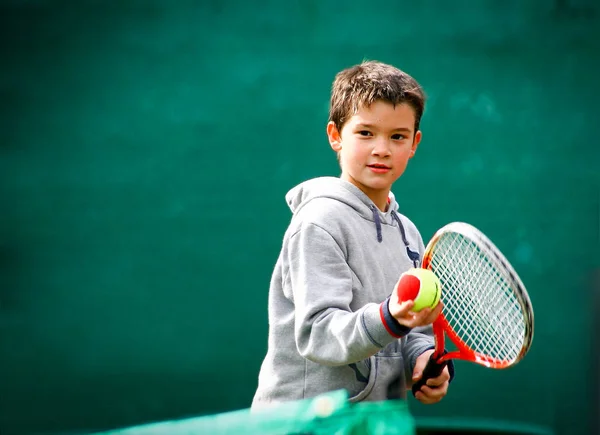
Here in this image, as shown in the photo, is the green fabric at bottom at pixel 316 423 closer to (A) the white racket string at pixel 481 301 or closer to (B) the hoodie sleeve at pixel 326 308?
(B) the hoodie sleeve at pixel 326 308

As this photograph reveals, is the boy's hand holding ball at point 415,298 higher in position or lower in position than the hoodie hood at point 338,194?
lower

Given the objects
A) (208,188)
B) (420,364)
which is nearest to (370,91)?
(420,364)

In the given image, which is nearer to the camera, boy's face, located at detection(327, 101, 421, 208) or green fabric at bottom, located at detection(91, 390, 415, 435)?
green fabric at bottom, located at detection(91, 390, 415, 435)

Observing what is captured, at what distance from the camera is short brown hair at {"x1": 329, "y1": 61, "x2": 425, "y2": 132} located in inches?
89.3

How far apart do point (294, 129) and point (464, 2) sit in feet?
3.54

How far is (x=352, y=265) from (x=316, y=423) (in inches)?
33.7

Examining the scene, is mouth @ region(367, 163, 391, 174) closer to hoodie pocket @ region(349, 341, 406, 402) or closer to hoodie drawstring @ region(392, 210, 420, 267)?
hoodie drawstring @ region(392, 210, 420, 267)

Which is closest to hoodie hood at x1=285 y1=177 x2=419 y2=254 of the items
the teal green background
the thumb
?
the thumb

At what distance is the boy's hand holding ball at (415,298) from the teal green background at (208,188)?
8.30 feet

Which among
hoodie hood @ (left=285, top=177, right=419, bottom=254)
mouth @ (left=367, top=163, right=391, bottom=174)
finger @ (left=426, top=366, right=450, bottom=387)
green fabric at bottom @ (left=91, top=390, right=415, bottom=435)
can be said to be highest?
mouth @ (left=367, top=163, right=391, bottom=174)

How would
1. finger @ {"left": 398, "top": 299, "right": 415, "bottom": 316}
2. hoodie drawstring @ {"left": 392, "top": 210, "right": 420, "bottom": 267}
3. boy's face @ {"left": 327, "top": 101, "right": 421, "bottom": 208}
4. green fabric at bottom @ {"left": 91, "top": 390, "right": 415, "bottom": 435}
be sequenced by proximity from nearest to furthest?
green fabric at bottom @ {"left": 91, "top": 390, "right": 415, "bottom": 435} < finger @ {"left": 398, "top": 299, "right": 415, "bottom": 316} < boy's face @ {"left": 327, "top": 101, "right": 421, "bottom": 208} < hoodie drawstring @ {"left": 392, "top": 210, "right": 420, "bottom": 267}

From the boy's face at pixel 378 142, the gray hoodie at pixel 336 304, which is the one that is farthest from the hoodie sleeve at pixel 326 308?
the boy's face at pixel 378 142

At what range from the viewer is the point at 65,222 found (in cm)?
433

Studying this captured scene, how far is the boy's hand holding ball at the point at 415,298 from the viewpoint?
183 cm
